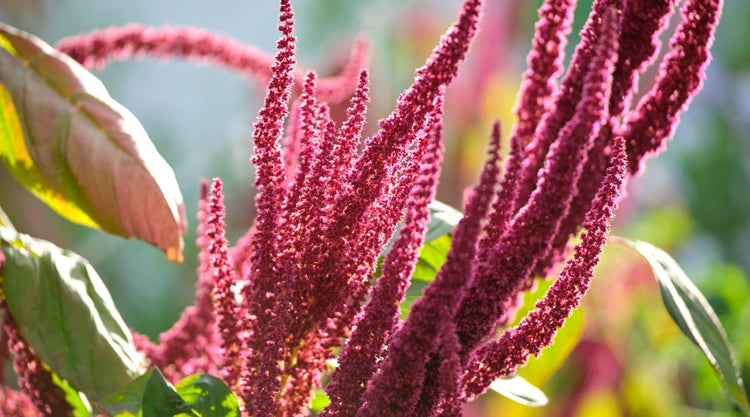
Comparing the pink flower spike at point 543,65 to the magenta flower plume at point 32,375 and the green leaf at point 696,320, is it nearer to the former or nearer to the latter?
the green leaf at point 696,320

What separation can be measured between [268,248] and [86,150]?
3.5 inches

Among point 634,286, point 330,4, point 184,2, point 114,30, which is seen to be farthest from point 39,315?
point 184,2

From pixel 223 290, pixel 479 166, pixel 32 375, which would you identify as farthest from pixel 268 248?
pixel 479 166

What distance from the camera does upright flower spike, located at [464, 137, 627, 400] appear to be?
0.24 meters

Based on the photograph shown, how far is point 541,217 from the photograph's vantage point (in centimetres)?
22

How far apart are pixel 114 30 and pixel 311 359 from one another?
19 cm

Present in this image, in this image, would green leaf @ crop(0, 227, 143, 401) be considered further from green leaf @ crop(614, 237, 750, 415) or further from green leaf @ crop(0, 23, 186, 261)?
green leaf @ crop(614, 237, 750, 415)

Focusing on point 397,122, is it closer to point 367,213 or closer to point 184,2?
point 367,213

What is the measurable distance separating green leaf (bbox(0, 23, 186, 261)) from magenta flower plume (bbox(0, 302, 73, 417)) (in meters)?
0.05

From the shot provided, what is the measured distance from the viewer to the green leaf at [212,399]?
0.26m

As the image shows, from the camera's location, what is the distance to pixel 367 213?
26cm

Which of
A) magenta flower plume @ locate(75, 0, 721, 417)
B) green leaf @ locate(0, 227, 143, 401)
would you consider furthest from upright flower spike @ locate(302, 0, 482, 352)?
green leaf @ locate(0, 227, 143, 401)

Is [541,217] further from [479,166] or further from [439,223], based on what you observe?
[479,166]

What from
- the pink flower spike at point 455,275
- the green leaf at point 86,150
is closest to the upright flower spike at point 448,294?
the pink flower spike at point 455,275
